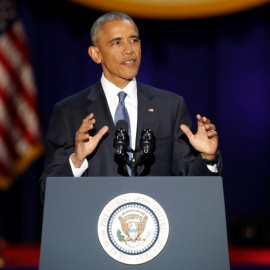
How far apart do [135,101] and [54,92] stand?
3.78 meters

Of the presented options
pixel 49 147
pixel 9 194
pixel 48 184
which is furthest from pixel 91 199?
pixel 9 194

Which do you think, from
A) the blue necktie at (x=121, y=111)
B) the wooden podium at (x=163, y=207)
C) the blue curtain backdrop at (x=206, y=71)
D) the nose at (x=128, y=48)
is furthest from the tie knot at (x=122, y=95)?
the blue curtain backdrop at (x=206, y=71)

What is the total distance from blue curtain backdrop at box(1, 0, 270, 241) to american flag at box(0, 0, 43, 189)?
17cm

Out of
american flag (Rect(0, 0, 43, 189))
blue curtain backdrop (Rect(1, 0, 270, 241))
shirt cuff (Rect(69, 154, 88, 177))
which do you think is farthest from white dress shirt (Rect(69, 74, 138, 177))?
blue curtain backdrop (Rect(1, 0, 270, 241))

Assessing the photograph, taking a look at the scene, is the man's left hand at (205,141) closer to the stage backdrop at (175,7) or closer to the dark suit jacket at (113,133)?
the dark suit jacket at (113,133)

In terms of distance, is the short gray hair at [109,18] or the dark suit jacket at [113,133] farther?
the short gray hair at [109,18]

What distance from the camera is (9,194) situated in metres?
5.74

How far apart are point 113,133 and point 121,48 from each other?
0.33 metres

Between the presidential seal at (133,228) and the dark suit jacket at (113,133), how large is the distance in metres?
0.42

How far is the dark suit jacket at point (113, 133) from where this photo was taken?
85.0 inches

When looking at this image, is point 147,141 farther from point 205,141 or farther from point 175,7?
point 175,7

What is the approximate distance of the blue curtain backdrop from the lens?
19.4 feet

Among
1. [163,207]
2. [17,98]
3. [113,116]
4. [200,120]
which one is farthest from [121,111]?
[17,98]

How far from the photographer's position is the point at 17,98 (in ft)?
18.6
